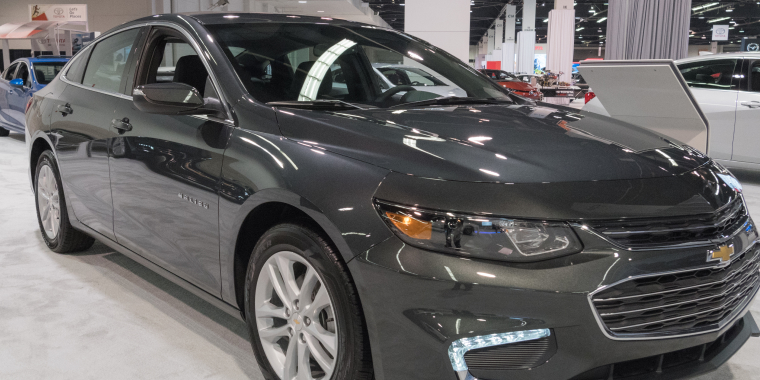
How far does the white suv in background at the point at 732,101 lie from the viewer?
5684mm

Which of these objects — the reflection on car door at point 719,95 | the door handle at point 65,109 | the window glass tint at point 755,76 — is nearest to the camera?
the door handle at point 65,109

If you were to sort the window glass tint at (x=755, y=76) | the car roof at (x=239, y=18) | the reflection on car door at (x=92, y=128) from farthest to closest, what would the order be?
1. the window glass tint at (x=755, y=76)
2. the reflection on car door at (x=92, y=128)
3. the car roof at (x=239, y=18)

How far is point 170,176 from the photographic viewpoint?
7.39 ft

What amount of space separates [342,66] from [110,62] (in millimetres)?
1230

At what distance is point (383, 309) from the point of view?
1498 mm

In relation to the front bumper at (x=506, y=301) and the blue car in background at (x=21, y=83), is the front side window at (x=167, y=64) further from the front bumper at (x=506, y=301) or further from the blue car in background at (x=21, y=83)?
the blue car in background at (x=21, y=83)

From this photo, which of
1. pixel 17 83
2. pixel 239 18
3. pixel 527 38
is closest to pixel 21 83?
pixel 17 83

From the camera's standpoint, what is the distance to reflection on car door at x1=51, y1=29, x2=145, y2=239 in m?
2.74

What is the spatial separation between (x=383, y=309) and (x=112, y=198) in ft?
5.44

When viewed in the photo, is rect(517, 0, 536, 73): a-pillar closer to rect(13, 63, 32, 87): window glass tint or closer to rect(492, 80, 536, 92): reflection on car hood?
rect(492, 80, 536, 92): reflection on car hood

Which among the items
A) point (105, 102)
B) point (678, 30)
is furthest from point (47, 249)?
point (678, 30)

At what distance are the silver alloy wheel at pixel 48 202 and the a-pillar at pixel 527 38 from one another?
30851 mm

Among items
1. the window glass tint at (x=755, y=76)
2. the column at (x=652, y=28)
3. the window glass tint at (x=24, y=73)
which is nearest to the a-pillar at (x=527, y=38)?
the column at (x=652, y=28)

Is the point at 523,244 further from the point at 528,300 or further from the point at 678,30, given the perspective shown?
the point at 678,30
